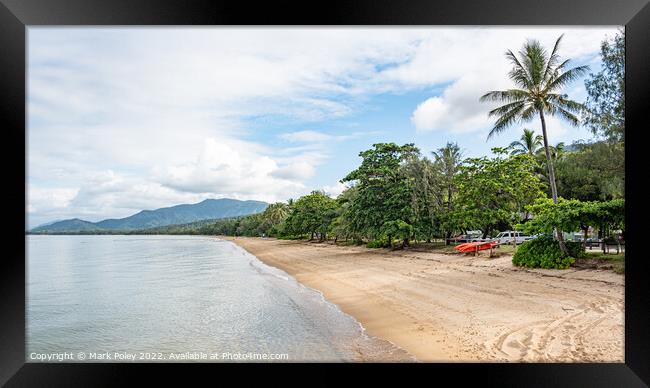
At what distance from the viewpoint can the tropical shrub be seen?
23.8 feet

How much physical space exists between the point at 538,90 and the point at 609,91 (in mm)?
1590

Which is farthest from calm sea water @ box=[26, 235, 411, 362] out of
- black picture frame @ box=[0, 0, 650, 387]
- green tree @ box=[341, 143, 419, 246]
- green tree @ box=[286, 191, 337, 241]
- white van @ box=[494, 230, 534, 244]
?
green tree @ box=[286, 191, 337, 241]

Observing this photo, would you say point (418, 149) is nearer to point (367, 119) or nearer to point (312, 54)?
point (367, 119)

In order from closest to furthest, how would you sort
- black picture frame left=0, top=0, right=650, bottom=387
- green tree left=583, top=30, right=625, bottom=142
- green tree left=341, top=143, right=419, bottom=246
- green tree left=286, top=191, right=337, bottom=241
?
1. black picture frame left=0, top=0, right=650, bottom=387
2. green tree left=583, top=30, right=625, bottom=142
3. green tree left=341, top=143, right=419, bottom=246
4. green tree left=286, top=191, right=337, bottom=241

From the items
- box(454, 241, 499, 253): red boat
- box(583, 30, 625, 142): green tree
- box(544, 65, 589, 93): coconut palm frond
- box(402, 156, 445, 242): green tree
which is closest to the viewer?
box(583, 30, 625, 142): green tree

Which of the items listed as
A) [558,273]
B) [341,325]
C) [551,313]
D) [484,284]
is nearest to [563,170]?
[558,273]

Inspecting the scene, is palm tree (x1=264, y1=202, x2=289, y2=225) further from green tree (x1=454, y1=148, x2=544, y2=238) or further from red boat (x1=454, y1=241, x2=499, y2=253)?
red boat (x1=454, y1=241, x2=499, y2=253)

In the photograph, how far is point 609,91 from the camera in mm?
6656

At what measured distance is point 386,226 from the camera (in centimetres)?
1270

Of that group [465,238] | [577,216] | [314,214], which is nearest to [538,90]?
[577,216]

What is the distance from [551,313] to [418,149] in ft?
27.9

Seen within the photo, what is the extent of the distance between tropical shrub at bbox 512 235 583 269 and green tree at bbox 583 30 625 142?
6.81 feet

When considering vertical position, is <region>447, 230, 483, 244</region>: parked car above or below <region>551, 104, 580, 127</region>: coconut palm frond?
below

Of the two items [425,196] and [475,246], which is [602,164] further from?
[425,196]
